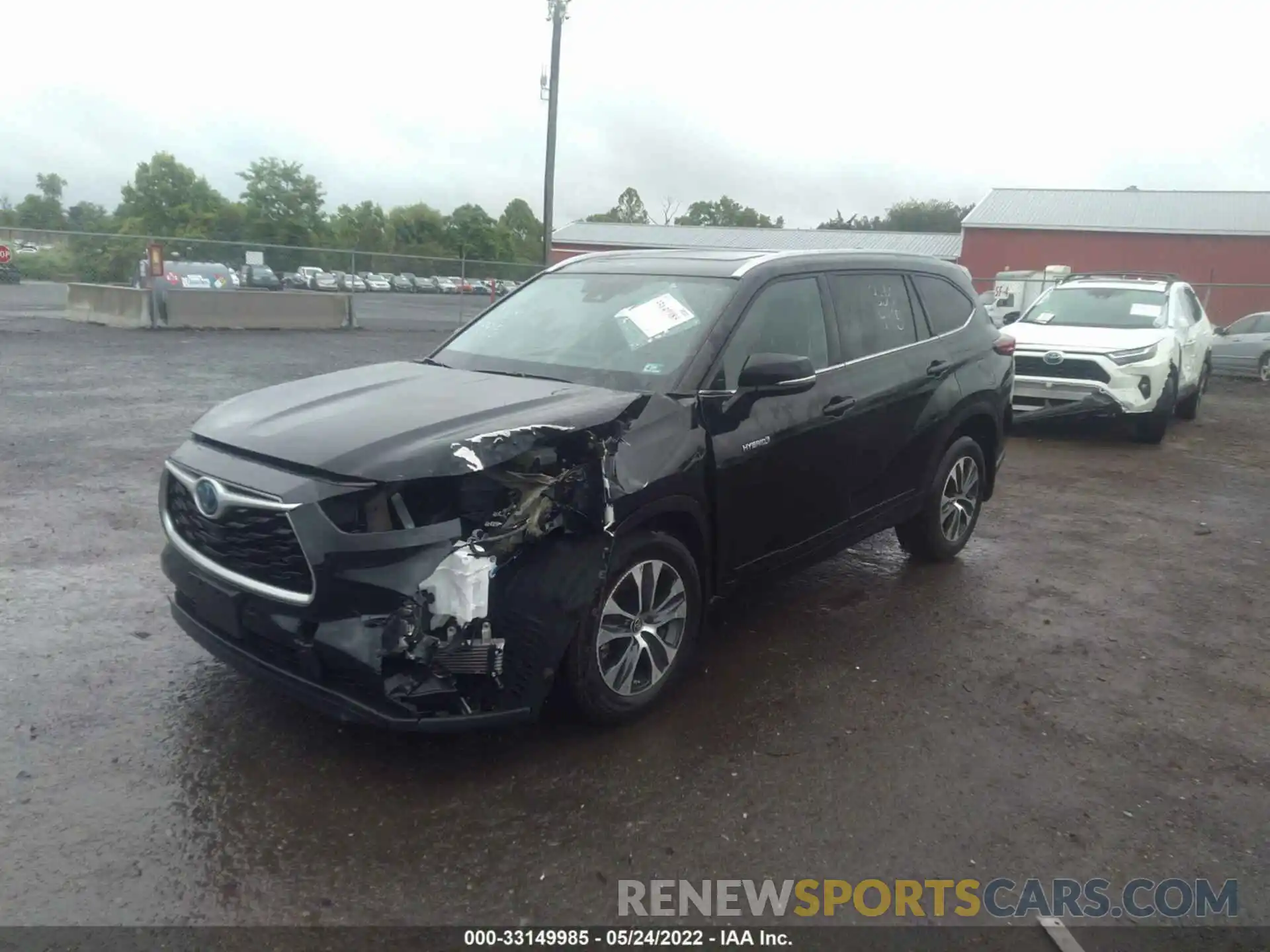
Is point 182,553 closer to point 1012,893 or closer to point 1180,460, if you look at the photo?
point 1012,893

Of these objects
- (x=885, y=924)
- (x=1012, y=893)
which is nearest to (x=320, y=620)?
(x=885, y=924)

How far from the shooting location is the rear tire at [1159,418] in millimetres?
10297

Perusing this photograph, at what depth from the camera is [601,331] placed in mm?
4469

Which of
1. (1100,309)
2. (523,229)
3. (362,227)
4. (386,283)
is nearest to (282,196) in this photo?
(362,227)

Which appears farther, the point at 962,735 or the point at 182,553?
the point at 962,735

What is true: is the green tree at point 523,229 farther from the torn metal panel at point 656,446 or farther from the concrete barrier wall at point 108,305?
the torn metal panel at point 656,446

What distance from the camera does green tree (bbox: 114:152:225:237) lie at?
6450 centimetres

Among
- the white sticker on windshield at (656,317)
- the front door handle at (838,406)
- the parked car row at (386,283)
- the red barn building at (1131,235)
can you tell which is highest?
the red barn building at (1131,235)

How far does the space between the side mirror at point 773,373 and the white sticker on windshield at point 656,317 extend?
43cm

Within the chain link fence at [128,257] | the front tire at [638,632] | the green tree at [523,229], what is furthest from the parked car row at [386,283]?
the green tree at [523,229]

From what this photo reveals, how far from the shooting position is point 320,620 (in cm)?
309

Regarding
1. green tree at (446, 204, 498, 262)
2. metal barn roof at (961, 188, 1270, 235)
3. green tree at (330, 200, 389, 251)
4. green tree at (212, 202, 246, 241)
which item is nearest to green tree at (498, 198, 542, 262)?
green tree at (446, 204, 498, 262)

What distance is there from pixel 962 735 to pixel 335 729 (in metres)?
2.53

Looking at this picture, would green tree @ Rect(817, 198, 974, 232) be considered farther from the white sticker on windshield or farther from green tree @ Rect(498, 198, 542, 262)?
the white sticker on windshield
